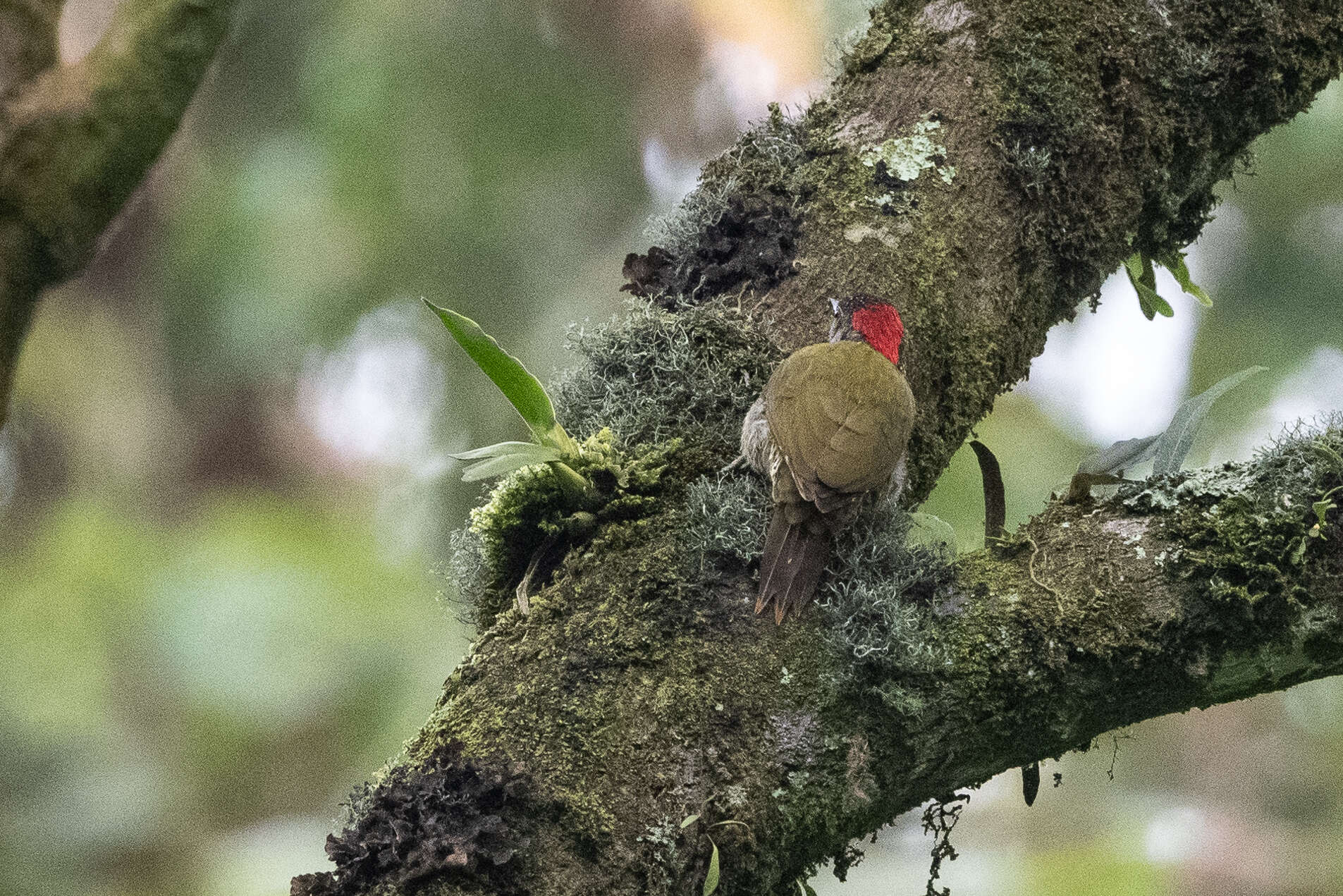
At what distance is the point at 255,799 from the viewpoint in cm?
193

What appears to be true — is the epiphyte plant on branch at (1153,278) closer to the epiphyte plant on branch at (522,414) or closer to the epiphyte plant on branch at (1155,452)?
the epiphyte plant on branch at (1155,452)

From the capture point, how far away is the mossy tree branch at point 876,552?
107 cm

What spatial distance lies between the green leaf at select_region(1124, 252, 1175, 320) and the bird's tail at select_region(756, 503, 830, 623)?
0.95m

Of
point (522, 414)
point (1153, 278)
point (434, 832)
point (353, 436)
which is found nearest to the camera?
point (434, 832)

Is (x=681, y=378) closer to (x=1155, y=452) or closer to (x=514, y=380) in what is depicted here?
(x=514, y=380)

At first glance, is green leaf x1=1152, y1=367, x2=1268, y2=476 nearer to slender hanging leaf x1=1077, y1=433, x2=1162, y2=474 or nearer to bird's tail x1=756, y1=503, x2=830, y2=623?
slender hanging leaf x1=1077, y1=433, x2=1162, y2=474

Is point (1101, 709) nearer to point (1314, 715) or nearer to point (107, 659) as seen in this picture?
point (107, 659)

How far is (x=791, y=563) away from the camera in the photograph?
3.99 ft

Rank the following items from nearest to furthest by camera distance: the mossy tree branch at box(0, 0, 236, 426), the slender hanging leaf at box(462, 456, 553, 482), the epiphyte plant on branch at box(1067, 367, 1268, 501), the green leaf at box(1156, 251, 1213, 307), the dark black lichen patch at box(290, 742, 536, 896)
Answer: the mossy tree branch at box(0, 0, 236, 426), the dark black lichen patch at box(290, 742, 536, 896), the slender hanging leaf at box(462, 456, 553, 482), the epiphyte plant on branch at box(1067, 367, 1268, 501), the green leaf at box(1156, 251, 1213, 307)

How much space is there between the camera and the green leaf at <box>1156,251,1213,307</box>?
179cm

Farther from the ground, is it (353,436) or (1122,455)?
(353,436)

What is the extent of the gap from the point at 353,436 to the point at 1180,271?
5.47 feet

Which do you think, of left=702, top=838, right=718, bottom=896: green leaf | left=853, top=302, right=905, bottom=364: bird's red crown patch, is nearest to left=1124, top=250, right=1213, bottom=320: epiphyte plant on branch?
left=853, top=302, right=905, bottom=364: bird's red crown patch

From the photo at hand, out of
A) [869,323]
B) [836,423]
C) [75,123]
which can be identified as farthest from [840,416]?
[75,123]
